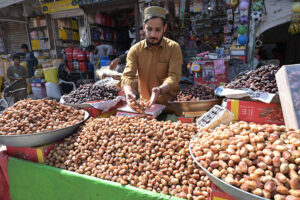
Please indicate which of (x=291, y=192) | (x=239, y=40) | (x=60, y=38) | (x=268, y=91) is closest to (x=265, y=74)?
(x=268, y=91)

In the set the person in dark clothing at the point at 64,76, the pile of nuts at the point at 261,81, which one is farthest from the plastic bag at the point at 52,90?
the pile of nuts at the point at 261,81

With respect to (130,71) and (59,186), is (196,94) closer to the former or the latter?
(130,71)

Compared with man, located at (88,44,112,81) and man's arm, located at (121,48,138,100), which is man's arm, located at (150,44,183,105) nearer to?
man's arm, located at (121,48,138,100)

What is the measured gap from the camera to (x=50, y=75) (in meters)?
6.55

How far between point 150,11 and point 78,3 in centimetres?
562

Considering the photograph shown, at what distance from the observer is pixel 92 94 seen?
2.27 metres

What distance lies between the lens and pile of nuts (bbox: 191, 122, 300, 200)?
80 cm

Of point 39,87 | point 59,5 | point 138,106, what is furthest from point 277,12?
point 39,87

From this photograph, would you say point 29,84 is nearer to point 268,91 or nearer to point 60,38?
point 60,38

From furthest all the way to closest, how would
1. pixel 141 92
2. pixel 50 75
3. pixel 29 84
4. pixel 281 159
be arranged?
pixel 29 84 < pixel 50 75 < pixel 141 92 < pixel 281 159

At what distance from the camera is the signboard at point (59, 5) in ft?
22.0

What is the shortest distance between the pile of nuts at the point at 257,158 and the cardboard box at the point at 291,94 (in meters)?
0.22

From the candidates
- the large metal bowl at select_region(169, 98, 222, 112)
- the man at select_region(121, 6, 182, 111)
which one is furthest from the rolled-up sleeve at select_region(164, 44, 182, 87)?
the large metal bowl at select_region(169, 98, 222, 112)

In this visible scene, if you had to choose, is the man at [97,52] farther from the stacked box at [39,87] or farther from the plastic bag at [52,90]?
the stacked box at [39,87]
